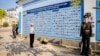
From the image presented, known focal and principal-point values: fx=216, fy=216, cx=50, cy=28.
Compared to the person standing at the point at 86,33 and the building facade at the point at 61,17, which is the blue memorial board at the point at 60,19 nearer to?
the building facade at the point at 61,17

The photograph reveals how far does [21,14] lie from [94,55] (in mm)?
12898

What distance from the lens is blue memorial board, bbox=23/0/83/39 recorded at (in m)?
11.9

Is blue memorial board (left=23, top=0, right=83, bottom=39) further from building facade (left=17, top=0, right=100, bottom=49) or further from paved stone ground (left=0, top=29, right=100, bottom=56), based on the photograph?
paved stone ground (left=0, top=29, right=100, bottom=56)

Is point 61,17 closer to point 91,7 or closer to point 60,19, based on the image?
A: point 60,19

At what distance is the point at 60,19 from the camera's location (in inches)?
536

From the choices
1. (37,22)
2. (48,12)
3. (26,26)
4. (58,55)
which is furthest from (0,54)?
(26,26)

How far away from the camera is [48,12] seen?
15.3m

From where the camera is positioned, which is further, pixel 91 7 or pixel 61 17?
pixel 61 17

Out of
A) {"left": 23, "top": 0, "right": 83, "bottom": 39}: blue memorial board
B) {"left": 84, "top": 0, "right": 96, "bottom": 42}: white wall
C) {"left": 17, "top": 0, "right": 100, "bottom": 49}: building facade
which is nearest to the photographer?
{"left": 84, "top": 0, "right": 96, "bottom": 42}: white wall

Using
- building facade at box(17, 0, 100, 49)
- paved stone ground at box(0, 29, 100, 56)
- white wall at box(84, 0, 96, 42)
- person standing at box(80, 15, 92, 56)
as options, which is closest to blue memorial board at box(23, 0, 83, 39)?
building facade at box(17, 0, 100, 49)

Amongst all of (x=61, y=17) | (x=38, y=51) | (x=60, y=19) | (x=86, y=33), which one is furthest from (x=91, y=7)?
(x=38, y=51)

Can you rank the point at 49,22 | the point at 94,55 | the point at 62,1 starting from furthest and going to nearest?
the point at 49,22, the point at 62,1, the point at 94,55

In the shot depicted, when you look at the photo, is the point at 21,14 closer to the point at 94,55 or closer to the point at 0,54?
the point at 0,54

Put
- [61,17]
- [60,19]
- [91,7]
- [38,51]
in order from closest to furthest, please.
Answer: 1. [91,7]
2. [38,51]
3. [61,17]
4. [60,19]
